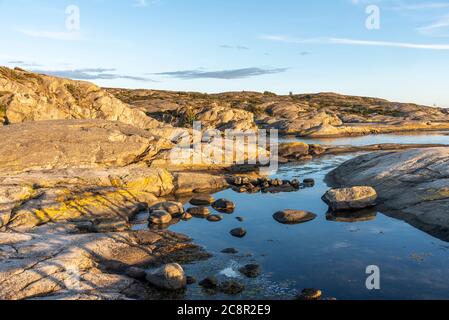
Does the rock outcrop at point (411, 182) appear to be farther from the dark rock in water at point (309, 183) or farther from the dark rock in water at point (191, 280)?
the dark rock in water at point (191, 280)

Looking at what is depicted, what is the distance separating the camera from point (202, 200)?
36.4 meters

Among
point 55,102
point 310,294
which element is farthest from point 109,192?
point 55,102

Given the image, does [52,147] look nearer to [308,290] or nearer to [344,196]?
[344,196]

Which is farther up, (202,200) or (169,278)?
(169,278)

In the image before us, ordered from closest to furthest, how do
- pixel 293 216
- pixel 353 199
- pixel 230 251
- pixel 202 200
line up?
pixel 230 251 < pixel 293 216 < pixel 353 199 < pixel 202 200

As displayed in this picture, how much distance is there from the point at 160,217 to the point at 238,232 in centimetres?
608

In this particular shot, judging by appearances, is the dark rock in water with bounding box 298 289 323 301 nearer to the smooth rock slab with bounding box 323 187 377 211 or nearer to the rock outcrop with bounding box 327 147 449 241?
the rock outcrop with bounding box 327 147 449 241

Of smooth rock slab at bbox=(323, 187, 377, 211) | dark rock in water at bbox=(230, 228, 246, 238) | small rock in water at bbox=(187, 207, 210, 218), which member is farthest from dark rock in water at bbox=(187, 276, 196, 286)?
smooth rock slab at bbox=(323, 187, 377, 211)

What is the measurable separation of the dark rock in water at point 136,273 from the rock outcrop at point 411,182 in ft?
57.9

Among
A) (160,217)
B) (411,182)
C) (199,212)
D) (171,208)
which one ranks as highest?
(411,182)

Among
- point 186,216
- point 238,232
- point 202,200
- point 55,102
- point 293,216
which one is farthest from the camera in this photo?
point 55,102

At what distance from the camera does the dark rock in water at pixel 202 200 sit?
36.0 meters

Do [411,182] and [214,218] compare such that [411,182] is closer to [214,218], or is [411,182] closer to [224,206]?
[224,206]
